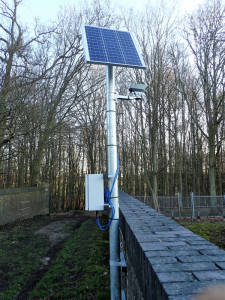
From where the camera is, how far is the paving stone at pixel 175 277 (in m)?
1.38

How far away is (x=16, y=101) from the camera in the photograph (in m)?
10.1

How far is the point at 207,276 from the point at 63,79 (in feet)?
57.8

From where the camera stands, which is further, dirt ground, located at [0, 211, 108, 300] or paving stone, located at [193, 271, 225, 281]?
dirt ground, located at [0, 211, 108, 300]

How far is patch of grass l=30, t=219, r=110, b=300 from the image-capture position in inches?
198

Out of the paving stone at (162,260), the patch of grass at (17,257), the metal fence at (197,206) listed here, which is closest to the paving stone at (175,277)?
the paving stone at (162,260)

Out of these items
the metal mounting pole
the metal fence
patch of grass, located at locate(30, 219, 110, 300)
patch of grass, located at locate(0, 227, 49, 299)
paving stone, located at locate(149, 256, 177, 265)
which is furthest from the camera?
the metal fence

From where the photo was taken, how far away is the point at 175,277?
1422 mm

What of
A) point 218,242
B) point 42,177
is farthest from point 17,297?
point 42,177

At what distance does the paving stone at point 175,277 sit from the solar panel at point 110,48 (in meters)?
2.89

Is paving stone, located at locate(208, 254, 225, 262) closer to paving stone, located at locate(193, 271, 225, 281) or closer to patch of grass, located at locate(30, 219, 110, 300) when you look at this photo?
paving stone, located at locate(193, 271, 225, 281)

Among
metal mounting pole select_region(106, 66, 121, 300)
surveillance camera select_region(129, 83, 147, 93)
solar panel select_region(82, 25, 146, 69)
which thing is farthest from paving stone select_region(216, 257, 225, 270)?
solar panel select_region(82, 25, 146, 69)

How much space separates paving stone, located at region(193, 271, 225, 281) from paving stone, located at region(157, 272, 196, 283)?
38mm

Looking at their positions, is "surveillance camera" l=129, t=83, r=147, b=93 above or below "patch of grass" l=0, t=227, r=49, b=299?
above

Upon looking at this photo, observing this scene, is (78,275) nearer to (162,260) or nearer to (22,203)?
(162,260)
